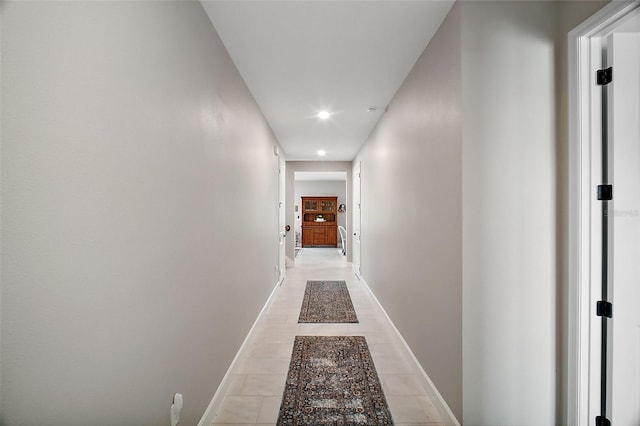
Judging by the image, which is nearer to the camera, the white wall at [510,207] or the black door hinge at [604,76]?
the black door hinge at [604,76]

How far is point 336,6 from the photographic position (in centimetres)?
170

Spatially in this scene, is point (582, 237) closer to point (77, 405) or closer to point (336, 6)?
point (336, 6)

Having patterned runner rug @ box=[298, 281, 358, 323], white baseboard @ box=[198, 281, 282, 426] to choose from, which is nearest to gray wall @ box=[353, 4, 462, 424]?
patterned runner rug @ box=[298, 281, 358, 323]

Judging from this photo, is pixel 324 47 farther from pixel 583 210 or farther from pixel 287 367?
pixel 287 367

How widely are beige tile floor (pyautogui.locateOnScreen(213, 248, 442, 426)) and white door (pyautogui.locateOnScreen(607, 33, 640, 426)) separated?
0.97 meters

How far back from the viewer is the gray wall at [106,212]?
67 cm

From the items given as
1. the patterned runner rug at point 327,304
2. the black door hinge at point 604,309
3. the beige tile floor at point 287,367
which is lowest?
the beige tile floor at point 287,367

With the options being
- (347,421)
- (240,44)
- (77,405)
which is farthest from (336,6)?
(347,421)

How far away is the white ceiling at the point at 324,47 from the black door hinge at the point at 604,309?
1.80 metres

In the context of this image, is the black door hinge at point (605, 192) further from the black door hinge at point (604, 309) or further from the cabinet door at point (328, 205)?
the cabinet door at point (328, 205)

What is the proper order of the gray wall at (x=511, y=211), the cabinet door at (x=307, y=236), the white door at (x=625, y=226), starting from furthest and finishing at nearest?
the cabinet door at (x=307, y=236)
the gray wall at (x=511, y=211)
the white door at (x=625, y=226)

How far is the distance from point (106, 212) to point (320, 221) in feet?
33.1

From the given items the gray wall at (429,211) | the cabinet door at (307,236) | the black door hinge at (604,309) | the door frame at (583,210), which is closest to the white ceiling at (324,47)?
the gray wall at (429,211)

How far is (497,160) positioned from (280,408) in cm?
204
